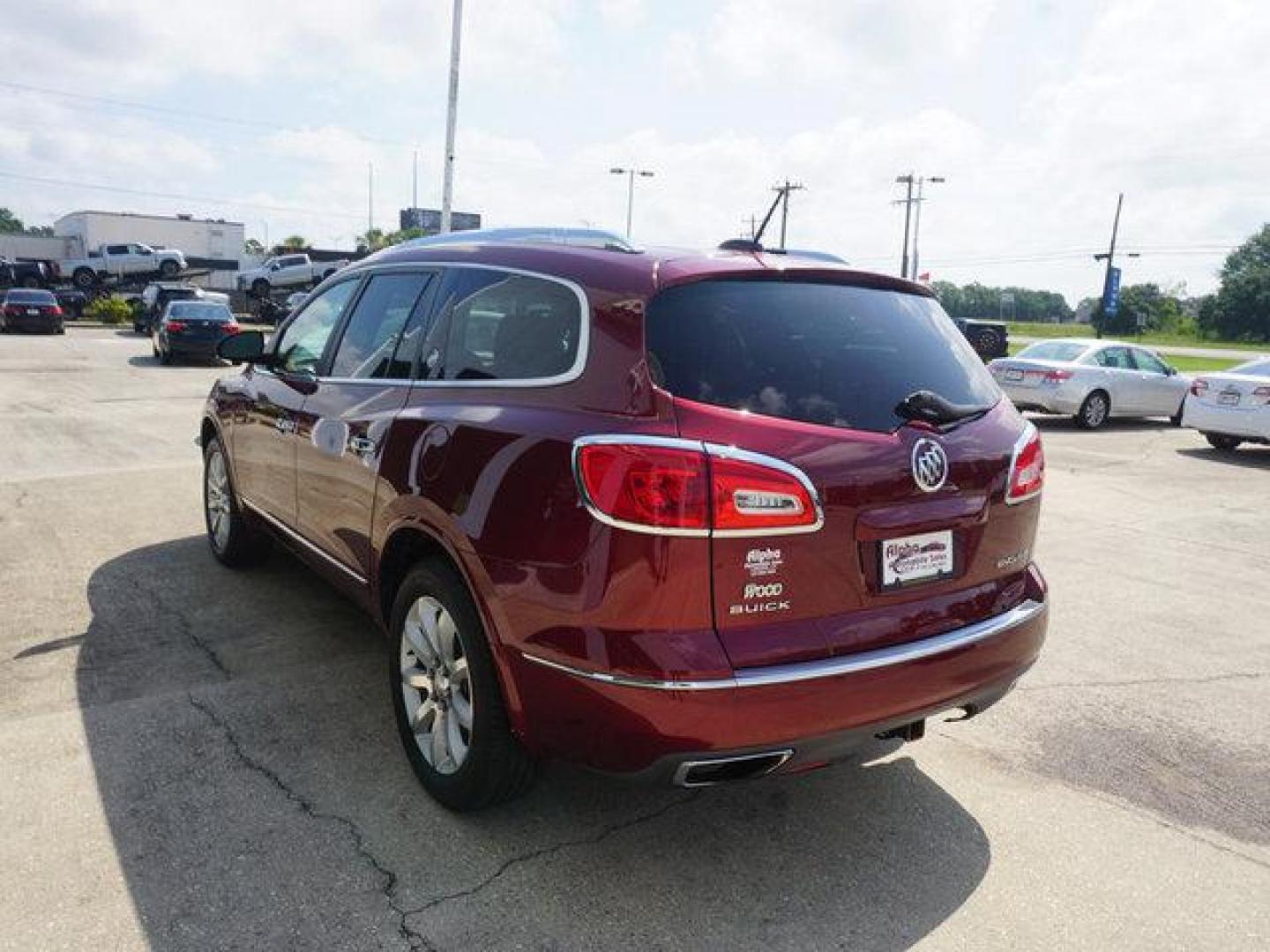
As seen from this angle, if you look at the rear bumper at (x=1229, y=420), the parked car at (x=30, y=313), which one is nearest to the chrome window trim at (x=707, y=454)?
the rear bumper at (x=1229, y=420)

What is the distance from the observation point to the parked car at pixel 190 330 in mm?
21484

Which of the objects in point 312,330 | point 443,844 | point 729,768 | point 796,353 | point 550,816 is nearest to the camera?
point 729,768

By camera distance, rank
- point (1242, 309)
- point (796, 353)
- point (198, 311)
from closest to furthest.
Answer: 1. point (796, 353)
2. point (198, 311)
3. point (1242, 309)

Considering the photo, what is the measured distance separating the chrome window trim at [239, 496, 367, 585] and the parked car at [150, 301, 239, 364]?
60.0 feet

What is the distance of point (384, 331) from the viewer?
148 inches

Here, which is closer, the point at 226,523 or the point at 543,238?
the point at 543,238

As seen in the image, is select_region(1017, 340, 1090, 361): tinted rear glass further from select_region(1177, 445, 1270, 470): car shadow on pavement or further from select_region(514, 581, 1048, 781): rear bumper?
select_region(514, 581, 1048, 781): rear bumper

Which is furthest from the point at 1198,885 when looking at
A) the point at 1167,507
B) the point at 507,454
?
the point at 1167,507

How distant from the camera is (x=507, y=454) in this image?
2703 millimetres

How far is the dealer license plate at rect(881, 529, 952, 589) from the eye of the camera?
2646 mm

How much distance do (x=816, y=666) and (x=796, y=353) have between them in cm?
88

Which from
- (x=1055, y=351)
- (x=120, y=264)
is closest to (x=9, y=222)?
(x=120, y=264)

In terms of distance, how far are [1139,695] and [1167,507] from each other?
5376 mm

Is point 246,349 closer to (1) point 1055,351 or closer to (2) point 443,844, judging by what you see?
(2) point 443,844
